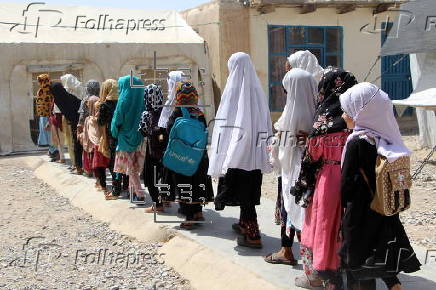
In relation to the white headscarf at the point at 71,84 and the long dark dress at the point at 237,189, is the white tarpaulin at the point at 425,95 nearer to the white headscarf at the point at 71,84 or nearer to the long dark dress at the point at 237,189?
the long dark dress at the point at 237,189

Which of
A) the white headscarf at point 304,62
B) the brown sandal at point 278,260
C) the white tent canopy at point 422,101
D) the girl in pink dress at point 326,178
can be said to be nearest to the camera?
the girl in pink dress at point 326,178

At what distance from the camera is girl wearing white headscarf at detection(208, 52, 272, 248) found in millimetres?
4195

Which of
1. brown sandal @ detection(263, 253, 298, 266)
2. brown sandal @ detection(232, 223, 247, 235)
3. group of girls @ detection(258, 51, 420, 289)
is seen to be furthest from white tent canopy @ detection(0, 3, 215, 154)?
group of girls @ detection(258, 51, 420, 289)

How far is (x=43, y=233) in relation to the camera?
5781 mm

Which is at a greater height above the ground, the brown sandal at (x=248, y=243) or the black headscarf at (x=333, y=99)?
the black headscarf at (x=333, y=99)

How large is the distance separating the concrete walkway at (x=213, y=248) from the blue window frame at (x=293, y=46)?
7.26m

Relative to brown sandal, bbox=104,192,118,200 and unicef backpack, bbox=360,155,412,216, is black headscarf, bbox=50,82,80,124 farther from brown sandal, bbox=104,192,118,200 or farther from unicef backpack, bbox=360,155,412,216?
unicef backpack, bbox=360,155,412,216

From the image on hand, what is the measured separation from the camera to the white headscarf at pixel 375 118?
9.37 ft

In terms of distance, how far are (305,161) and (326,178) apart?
182 millimetres

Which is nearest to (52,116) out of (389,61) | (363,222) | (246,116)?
(246,116)

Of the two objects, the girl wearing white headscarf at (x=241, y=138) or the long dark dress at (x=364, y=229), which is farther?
the girl wearing white headscarf at (x=241, y=138)

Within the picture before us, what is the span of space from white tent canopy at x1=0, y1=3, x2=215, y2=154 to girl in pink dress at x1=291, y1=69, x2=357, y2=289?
904cm

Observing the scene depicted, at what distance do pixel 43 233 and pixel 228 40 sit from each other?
8108 mm

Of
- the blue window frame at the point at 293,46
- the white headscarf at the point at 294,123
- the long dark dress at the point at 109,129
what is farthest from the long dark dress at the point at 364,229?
the blue window frame at the point at 293,46
